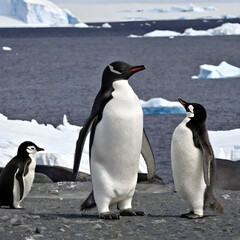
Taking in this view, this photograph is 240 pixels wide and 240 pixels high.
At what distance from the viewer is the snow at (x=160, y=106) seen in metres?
22.3

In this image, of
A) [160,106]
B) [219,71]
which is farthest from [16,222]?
[219,71]

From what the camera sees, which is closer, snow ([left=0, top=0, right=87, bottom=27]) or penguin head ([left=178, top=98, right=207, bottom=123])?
penguin head ([left=178, top=98, right=207, bottom=123])

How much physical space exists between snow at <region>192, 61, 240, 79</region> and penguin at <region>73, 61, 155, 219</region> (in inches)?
1112

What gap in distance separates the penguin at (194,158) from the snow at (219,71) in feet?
91.9

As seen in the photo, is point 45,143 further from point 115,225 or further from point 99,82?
point 99,82

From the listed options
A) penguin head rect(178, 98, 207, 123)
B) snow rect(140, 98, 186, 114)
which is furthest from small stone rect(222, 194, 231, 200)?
snow rect(140, 98, 186, 114)

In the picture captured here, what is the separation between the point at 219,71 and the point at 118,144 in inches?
1240

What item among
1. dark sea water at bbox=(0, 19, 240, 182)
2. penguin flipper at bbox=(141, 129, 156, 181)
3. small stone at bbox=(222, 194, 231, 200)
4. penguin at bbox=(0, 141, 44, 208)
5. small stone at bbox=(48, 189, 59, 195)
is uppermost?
penguin flipper at bbox=(141, 129, 156, 181)

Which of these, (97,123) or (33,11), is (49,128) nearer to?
(97,123)

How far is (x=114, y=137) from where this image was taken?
5406mm

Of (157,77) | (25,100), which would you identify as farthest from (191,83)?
(25,100)

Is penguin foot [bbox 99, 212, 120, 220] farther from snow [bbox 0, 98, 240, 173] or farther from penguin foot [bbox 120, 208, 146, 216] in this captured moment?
snow [bbox 0, 98, 240, 173]

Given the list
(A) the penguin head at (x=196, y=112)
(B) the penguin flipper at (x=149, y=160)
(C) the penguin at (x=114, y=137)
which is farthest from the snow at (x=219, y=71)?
(C) the penguin at (x=114, y=137)

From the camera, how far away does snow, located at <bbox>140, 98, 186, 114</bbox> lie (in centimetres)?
2228
